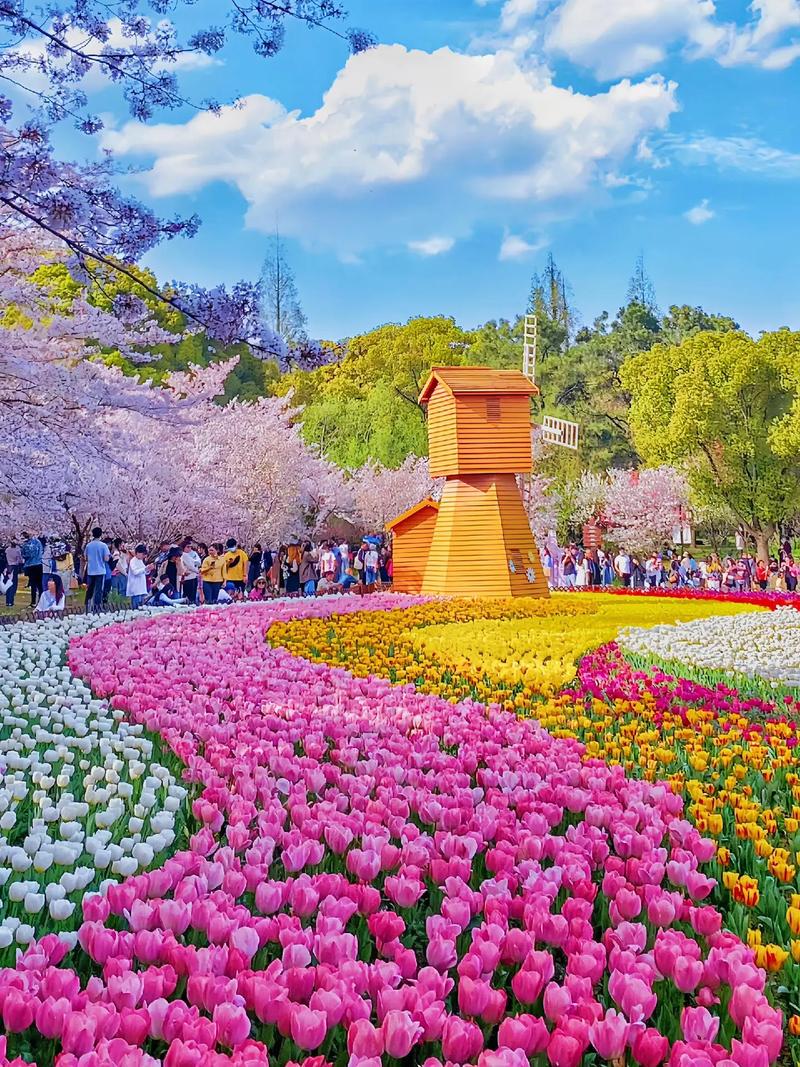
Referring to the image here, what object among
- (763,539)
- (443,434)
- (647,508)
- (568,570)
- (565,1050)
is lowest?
(565,1050)

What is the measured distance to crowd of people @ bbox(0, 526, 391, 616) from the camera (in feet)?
55.9

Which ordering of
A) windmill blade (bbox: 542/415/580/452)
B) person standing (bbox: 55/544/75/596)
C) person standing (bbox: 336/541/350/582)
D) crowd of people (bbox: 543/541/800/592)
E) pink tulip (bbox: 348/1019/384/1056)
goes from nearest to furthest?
pink tulip (bbox: 348/1019/384/1056) → person standing (bbox: 55/544/75/596) → person standing (bbox: 336/541/350/582) → crowd of people (bbox: 543/541/800/592) → windmill blade (bbox: 542/415/580/452)

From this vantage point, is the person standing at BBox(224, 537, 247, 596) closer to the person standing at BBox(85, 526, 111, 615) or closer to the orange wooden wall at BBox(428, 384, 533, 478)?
the person standing at BBox(85, 526, 111, 615)

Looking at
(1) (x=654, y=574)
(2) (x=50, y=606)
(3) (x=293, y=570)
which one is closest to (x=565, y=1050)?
(2) (x=50, y=606)

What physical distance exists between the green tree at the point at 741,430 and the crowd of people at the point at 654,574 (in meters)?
5.36

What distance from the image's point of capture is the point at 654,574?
30.3 metres

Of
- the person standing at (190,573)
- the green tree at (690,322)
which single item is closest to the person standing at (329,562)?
the person standing at (190,573)

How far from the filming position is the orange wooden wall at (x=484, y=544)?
18.6 meters

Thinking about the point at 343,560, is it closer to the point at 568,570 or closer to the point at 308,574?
the point at 308,574

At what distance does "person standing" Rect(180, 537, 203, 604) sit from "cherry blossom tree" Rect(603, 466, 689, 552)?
1075 inches

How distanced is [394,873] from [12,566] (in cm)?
2026

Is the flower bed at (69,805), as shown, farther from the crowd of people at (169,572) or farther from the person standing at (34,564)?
the person standing at (34,564)

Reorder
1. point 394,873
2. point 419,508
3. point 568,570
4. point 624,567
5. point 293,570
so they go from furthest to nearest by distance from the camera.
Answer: point 568,570 < point 624,567 < point 293,570 < point 419,508 < point 394,873

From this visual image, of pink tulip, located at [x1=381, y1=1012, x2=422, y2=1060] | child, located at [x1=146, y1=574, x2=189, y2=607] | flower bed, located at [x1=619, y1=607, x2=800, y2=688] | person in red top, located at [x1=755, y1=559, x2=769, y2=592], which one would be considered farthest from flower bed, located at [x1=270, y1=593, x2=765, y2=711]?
person in red top, located at [x1=755, y1=559, x2=769, y2=592]
